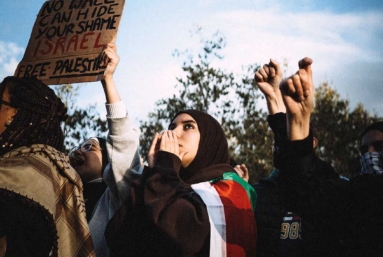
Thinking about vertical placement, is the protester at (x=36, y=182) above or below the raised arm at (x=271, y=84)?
below

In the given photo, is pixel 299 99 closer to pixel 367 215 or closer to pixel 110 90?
pixel 367 215

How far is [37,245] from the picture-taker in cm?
185

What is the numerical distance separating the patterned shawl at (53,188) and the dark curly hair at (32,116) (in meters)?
0.07

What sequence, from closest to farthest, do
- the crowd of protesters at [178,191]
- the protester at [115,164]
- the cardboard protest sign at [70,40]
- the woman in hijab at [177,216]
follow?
the crowd of protesters at [178,191] → the woman in hijab at [177,216] → the protester at [115,164] → the cardboard protest sign at [70,40]

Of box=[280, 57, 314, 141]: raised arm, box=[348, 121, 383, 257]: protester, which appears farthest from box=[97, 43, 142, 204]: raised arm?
box=[348, 121, 383, 257]: protester

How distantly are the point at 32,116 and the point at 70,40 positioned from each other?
1.02 metres

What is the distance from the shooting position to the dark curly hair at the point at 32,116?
83.0 inches

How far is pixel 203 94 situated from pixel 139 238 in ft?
39.4

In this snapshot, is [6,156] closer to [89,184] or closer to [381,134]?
[89,184]

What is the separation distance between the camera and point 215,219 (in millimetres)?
2066

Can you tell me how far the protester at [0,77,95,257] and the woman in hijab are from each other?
24 cm

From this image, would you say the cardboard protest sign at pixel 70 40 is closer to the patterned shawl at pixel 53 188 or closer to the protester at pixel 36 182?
the protester at pixel 36 182

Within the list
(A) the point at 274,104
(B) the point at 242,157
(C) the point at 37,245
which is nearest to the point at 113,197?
(C) the point at 37,245

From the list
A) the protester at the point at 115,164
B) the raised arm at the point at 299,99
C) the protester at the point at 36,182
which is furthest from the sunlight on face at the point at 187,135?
the raised arm at the point at 299,99
